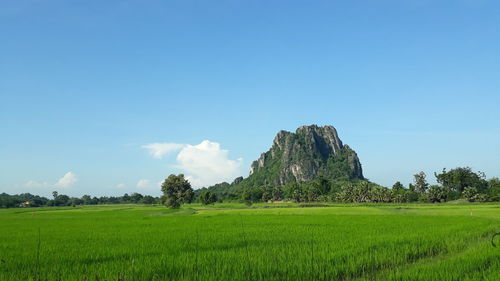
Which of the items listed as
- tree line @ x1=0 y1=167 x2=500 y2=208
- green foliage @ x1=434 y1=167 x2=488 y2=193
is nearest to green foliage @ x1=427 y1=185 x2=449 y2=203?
tree line @ x1=0 y1=167 x2=500 y2=208

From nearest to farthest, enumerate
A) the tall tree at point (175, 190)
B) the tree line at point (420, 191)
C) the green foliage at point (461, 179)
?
the tall tree at point (175, 190) < the tree line at point (420, 191) < the green foliage at point (461, 179)

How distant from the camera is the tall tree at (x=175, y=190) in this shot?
2896 inches

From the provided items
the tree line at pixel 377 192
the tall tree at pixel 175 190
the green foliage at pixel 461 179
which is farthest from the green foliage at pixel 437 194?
the tall tree at pixel 175 190

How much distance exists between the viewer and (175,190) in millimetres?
74438

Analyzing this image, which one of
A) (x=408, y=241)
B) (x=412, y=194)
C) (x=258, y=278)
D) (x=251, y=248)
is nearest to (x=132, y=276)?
(x=258, y=278)

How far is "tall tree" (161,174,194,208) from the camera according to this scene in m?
73.6

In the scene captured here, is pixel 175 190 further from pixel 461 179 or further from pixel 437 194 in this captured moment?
pixel 461 179

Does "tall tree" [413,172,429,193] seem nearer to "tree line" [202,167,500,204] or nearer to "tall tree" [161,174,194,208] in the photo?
"tree line" [202,167,500,204]

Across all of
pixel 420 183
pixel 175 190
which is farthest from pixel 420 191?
pixel 175 190

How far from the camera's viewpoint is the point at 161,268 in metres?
8.06

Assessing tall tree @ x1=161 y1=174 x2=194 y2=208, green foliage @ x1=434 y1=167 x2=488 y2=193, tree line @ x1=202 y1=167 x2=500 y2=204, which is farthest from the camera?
green foliage @ x1=434 y1=167 x2=488 y2=193

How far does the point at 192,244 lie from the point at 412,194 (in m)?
90.9

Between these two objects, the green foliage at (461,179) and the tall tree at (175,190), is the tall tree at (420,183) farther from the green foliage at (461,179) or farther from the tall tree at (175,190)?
the tall tree at (175,190)

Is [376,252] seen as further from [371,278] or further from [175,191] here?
[175,191]
